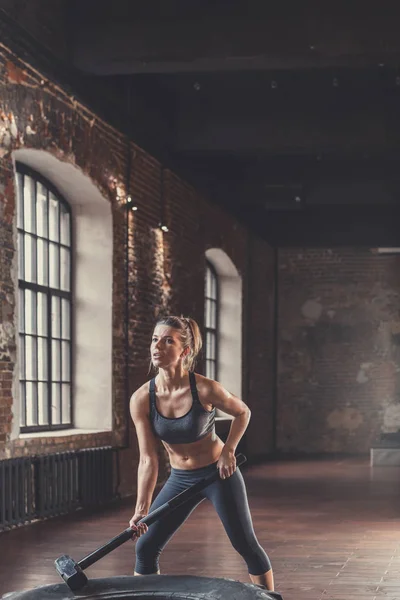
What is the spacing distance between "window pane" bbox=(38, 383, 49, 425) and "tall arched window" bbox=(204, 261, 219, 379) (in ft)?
21.0

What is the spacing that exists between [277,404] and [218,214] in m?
5.29

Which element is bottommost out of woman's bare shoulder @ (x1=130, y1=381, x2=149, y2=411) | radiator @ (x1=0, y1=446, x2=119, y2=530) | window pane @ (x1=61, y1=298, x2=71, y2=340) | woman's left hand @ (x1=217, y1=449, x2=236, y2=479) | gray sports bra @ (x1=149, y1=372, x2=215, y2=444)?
radiator @ (x1=0, y1=446, x2=119, y2=530)

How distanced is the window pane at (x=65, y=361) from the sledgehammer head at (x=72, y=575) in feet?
25.7

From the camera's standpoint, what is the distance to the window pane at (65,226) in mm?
10938

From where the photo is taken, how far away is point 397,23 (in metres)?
8.38

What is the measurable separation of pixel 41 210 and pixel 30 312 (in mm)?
993

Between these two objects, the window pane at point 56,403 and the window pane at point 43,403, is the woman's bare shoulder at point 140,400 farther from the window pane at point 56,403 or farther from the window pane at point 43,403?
the window pane at point 56,403

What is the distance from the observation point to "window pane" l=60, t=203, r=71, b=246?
10.9m

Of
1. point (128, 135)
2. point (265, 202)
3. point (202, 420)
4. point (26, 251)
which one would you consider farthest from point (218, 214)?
point (202, 420)

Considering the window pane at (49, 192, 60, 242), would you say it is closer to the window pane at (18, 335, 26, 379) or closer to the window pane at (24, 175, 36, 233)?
the window pane at (24, 175, 36, 233)

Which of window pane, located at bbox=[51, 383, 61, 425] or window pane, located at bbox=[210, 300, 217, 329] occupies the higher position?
window pane, located at bbox=[210, 300, 217, 329]

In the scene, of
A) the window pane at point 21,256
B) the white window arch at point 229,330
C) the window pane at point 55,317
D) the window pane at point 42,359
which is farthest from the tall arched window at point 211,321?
the window pane at point 21,256

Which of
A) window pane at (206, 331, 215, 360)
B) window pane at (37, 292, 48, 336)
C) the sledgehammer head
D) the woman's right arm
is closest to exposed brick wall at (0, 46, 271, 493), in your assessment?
window pane at (37, 292, 48, 336)

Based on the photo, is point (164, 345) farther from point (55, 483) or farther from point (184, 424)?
point (55, 483)
